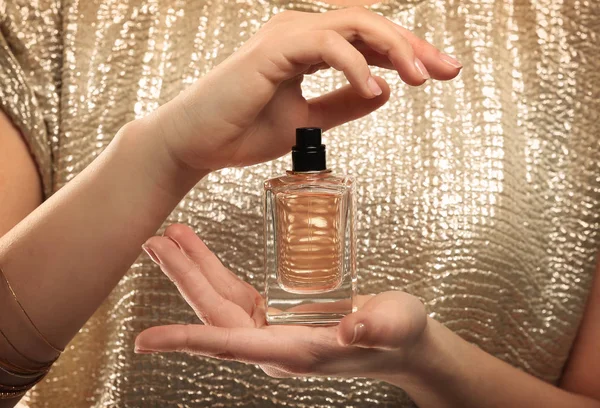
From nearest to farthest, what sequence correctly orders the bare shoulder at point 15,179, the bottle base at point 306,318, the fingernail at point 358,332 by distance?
the fingernail at point 358,332 < the bottle base at point 306,318 < the bare shoulder at point 15,179

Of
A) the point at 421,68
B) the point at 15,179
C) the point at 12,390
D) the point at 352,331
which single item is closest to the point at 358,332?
the point at 352,331

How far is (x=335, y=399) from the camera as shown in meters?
0.93

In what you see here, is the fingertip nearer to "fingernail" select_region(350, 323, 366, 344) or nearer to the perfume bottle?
"fingernail" select_region(350, 323, 366, 344)

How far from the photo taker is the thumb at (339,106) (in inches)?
29.9

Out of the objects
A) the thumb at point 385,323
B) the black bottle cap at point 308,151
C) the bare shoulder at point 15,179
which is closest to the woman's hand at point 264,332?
the thumb at point 385,323

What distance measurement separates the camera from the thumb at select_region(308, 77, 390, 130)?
76 centimetres

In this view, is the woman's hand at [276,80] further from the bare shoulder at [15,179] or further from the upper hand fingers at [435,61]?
the bare shoulder at [15,179]

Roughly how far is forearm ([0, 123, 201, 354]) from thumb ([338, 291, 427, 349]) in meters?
0.24

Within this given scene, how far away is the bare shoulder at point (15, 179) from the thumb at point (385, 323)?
43 centimetres

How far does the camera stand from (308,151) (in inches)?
27.4

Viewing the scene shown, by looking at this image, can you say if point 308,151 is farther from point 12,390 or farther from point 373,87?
point 12,390

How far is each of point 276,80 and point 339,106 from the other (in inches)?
4.5

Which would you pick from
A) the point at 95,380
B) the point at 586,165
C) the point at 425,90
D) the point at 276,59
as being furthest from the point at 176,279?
the point at 586,165

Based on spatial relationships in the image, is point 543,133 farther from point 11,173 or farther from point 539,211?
point 11,173
